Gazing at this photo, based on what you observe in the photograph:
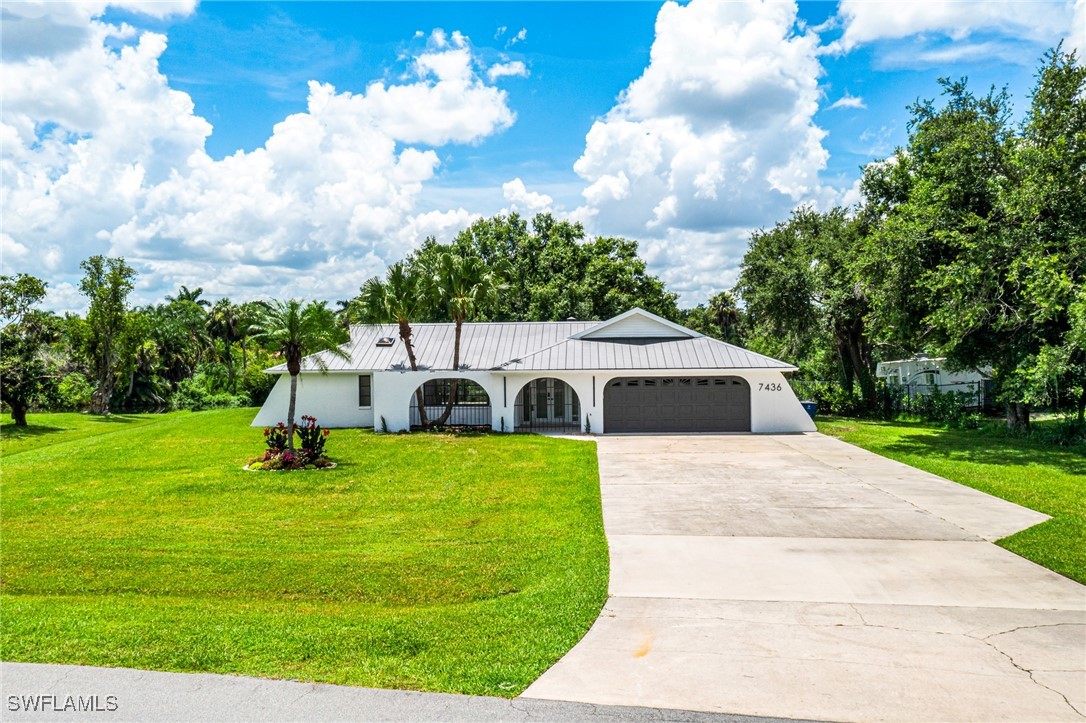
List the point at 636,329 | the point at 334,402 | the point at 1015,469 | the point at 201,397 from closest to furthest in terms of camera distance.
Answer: the point at 1015,469 → the point at 636,329 → the point at 334,402 → the point at 201,397

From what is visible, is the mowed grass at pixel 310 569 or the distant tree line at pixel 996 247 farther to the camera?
the distant tree line at pixel 996 247

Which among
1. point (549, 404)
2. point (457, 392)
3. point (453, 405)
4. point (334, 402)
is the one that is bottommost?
point (549, 404)

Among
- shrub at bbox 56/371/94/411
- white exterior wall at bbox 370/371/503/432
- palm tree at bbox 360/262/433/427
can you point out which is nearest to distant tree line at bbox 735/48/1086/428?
white exterior wall at bbox 370/371/503/432

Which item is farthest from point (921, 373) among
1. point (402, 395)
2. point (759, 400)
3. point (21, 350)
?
point (21, 350)

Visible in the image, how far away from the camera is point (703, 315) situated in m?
67.3

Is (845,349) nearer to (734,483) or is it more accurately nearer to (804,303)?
(804,303)

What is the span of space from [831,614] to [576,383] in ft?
60.7

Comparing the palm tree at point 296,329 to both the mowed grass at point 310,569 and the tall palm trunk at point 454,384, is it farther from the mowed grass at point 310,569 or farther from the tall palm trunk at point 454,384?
the tall palm trunk at point 454,384

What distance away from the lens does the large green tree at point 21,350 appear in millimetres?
26469

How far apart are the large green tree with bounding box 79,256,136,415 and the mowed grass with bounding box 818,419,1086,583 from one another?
33173 mm

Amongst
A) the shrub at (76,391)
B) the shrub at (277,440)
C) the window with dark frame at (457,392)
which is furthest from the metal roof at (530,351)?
the shrub at (76,391)

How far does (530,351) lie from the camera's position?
27.6 m

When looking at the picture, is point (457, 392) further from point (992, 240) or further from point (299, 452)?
point (992, 240)

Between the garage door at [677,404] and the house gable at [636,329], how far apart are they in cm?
217
